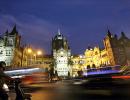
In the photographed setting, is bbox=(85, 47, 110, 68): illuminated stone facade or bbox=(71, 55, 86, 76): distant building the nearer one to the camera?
bbox=(85, 47, 110, 68): illuminated stone facade

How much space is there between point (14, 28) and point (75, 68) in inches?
2032

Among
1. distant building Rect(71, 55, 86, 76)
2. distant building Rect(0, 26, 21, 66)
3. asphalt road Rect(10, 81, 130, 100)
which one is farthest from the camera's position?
distant building Rect(71, 55, 86, 76)

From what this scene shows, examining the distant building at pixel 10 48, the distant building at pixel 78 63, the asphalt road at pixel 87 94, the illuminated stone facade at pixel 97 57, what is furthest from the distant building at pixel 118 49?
the asphalt road at pixel 87 94

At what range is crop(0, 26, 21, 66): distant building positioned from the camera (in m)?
84.0

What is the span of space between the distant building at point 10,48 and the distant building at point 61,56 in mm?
31892

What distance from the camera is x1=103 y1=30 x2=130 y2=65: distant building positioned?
92.6m

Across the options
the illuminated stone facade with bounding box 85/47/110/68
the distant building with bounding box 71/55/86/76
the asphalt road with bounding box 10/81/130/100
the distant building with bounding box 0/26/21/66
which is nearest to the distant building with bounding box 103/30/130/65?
the illuminated stone facade with bounding box 85/47/110/68

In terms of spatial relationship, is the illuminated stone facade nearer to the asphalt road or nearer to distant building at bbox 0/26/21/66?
distant building at bbox 0/26/21/66

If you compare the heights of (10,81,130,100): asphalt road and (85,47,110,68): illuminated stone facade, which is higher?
(85,47,110,68): illuminated stone facade

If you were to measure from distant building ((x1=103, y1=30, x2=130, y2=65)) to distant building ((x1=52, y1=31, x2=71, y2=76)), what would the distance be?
33126 mm

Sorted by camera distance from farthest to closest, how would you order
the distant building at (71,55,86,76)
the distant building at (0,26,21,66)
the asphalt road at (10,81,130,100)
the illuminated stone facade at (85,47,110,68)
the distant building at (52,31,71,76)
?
1. the distant building at (71,55,86,76)
2. the distant building at (52,31,71,76)
3. the illuminated stone facade at (85,47,110,68)
4. the distant building at (0,26,21,66)
5. the asphalt road at (10,81,130,100)

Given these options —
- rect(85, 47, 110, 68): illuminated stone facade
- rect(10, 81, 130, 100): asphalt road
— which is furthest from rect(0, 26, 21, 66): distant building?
rect(10, 81, 130, 100): asphalt road

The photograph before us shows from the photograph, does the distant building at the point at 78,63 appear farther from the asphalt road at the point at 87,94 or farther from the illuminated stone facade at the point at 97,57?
the asphalt road at the point at 87,94

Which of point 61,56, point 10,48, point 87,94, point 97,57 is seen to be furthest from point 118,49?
point 87,94
